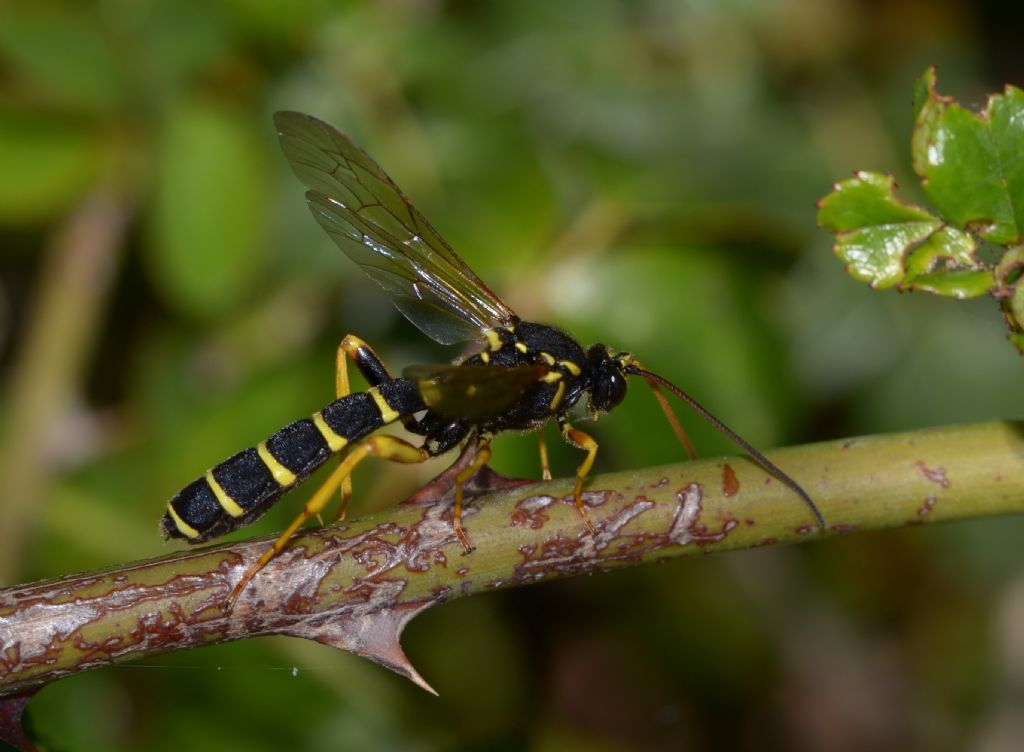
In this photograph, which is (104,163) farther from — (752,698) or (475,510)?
(752,698)

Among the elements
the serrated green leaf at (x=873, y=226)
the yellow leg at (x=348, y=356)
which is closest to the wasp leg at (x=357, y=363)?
the yellow leg at (x=348, y=356)

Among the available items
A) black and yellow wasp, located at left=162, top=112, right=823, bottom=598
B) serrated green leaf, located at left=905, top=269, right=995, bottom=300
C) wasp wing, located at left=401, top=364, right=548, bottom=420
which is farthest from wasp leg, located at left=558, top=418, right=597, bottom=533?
serrated green leaf, located at left=905, top=269, right=995, bottom=300

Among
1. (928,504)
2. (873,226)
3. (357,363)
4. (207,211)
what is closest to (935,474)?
(928,504)

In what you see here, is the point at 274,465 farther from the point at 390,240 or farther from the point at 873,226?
the point at 873,226

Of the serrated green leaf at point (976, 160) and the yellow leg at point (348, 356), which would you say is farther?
the yellow leg at point (348, 356)

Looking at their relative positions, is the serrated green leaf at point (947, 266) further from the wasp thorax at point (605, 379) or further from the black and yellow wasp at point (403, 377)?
the wasp thorax at point (605, 379)

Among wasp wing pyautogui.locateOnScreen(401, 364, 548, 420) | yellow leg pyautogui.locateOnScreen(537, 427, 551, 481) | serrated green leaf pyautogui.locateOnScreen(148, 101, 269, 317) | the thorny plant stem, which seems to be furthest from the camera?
serrated green leaf pyautogui.locateOnScreen(148, 101, 269, 317)

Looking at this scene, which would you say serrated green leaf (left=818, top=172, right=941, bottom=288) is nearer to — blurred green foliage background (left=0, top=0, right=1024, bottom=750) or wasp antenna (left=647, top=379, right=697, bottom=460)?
wasp antenna (left=647, top=379, right=697, bottom=460)
